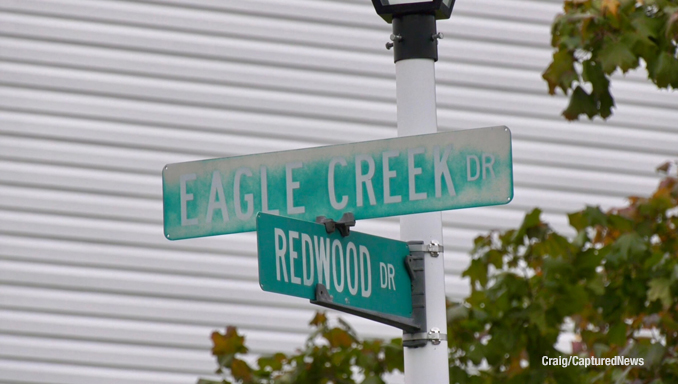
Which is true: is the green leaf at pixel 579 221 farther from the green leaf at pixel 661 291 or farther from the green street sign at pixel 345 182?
the green street sign at pixel 345 182

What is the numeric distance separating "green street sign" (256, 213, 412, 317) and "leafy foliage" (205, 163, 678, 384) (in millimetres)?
2222

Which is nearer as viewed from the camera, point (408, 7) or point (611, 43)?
point (408, 7)

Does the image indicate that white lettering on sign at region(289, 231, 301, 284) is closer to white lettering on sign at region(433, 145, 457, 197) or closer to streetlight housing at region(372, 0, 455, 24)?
white lettering on sign at region(433, 145, 457, 197)

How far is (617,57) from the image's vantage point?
14.3 feet

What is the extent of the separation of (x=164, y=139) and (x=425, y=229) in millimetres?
5054

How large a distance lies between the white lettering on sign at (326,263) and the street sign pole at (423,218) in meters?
0.15

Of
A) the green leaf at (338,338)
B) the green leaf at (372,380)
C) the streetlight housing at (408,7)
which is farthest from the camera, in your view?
the green leaf at (338,338)

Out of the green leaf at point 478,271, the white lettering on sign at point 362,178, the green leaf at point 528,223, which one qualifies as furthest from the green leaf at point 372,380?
the white lettering on sign at point 362,178

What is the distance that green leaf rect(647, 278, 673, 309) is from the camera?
4.85 m

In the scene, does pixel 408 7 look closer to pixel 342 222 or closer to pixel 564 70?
pixel 342 222

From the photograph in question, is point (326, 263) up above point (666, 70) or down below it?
below

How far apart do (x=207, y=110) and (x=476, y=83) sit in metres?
2.18

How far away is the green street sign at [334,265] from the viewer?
7.83 ft


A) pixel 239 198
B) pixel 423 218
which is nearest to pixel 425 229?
pixel 423 218
